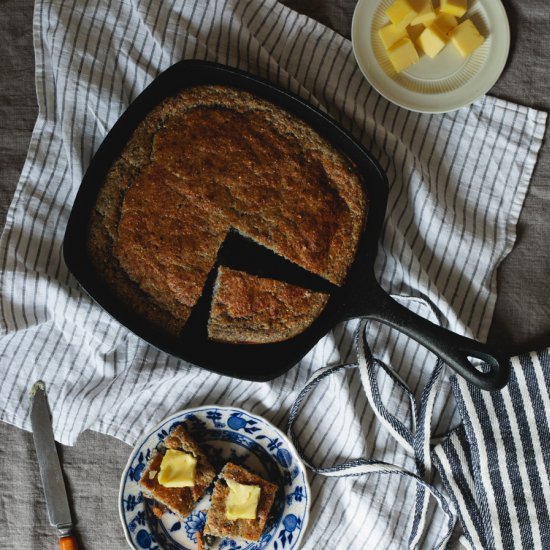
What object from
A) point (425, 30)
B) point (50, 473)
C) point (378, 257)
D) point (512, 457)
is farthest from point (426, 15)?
point (50, 473)

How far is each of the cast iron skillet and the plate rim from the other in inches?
10.3

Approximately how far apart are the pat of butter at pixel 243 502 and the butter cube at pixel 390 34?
160 centimetres

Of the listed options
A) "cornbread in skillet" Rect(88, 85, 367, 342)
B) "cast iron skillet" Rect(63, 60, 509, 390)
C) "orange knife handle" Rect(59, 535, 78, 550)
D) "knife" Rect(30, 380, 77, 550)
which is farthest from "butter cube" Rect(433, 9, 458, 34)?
"orange knife handle" Rect(59, 535, 78, 550)

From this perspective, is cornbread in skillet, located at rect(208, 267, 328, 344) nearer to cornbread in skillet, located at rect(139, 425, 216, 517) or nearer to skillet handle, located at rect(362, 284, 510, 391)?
skillet handle, located at rect(362, 284, 510, 391)

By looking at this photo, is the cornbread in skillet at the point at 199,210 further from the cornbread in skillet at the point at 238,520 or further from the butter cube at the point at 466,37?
the butter cube at the point at 466,37

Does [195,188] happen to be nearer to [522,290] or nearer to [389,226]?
[389,226]

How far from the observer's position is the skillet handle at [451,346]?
1.96m

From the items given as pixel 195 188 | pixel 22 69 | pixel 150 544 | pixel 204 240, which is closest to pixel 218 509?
pixel 150 544

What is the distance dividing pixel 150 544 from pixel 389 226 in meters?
1.41

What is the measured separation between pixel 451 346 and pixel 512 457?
55 centimetres

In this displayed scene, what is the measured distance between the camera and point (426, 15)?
2.12 metres

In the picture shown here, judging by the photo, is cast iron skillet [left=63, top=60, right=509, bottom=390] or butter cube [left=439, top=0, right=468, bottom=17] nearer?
cast iron skillet [left=63, top=60, right=509, bottom=390]

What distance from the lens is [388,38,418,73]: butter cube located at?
214 centimetres

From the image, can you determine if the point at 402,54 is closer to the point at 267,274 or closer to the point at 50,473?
the point at 267,274
